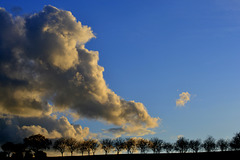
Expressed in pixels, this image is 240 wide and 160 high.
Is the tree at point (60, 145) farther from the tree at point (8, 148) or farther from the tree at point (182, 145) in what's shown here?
the tree at point (182, 145)

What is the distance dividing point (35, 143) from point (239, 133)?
14173cm

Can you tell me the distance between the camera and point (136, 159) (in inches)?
4407

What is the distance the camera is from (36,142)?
17250 cm

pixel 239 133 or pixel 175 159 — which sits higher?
pixel 239 133

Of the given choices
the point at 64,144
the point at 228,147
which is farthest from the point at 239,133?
the point at 64,144

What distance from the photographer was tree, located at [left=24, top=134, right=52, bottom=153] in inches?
6777

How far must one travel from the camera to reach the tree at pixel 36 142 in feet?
565

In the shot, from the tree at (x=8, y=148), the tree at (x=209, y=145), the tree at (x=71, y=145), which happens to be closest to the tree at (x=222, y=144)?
the tree at (x=209, y=145)

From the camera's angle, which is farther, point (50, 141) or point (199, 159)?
point (50, 141)

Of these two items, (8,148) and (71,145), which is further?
(71,145)

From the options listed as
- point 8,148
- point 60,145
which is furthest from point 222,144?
point 8,148

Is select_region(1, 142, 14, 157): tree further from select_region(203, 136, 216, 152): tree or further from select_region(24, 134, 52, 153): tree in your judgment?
select_region(203, 136, 216, 152): tree

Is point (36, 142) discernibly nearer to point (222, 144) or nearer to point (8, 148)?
point (8, 148)

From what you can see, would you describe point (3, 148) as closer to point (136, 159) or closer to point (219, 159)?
point (136, 159)
